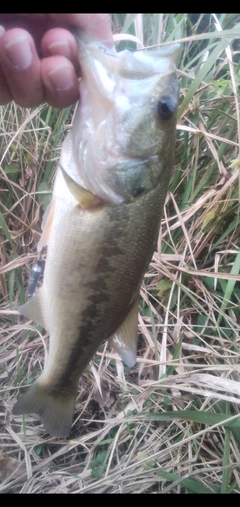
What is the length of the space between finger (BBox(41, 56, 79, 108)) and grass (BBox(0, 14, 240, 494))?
0.82 m

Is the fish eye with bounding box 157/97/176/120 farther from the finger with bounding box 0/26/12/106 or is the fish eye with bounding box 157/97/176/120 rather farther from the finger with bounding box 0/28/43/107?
the finger with bounding box 0/26/12/106

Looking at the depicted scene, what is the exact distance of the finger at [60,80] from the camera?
1.17 m

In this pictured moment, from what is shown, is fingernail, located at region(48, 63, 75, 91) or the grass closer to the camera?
fingernail, located at region(48, 63, 75, 91)

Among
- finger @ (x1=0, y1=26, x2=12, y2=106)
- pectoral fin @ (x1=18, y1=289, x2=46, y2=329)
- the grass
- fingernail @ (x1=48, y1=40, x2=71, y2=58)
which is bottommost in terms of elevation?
the grass

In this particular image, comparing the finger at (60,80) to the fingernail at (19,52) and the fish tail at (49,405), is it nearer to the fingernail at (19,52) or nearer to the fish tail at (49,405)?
the fingernail at (19,52)

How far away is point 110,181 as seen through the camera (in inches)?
44.4

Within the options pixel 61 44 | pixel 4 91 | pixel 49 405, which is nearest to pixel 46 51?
pixel 61 44

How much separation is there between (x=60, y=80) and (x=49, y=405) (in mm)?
955

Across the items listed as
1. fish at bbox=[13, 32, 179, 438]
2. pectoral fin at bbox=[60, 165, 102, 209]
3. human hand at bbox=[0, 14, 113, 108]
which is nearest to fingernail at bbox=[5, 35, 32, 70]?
human hand at bbox=[0, 14, 113, 108]

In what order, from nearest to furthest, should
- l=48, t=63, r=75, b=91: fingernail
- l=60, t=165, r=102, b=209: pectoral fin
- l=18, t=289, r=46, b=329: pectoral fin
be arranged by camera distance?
l=60, t=165, r=102, b=209: pectoral fin
l=48, t=63, r=75, b=91: fingernail
l=18, t=289, r=46, b=329: pectoral fin

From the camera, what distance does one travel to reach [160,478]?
Answer: 180 cm

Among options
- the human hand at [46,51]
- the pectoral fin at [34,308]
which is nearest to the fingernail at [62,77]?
the human hand at [46,51]

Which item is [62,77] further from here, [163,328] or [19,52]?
[163,328]

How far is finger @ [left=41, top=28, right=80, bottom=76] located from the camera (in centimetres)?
117
